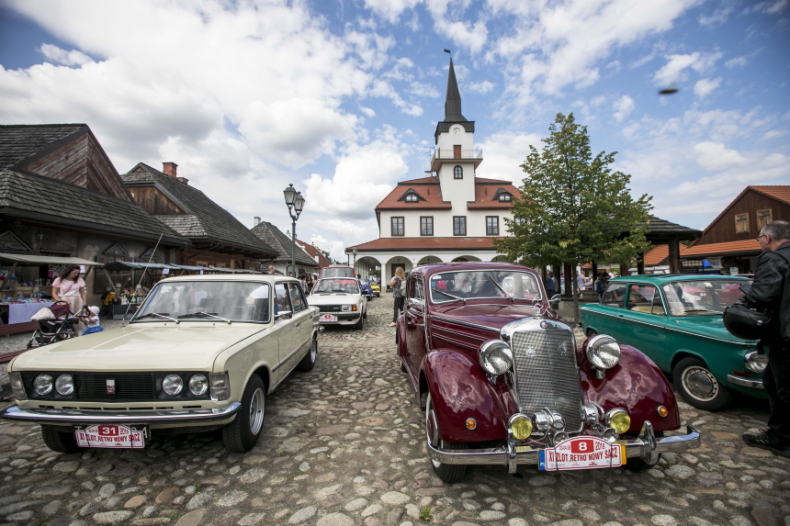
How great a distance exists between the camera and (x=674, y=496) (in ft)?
8.46

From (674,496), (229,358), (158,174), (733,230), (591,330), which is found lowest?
(674,496)

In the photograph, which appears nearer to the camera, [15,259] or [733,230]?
[15,259]

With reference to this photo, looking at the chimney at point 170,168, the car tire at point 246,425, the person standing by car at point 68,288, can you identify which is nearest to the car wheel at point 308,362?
the car tire at point 246,425

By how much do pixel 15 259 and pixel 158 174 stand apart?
45.2ft

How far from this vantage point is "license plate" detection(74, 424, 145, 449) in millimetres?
2699

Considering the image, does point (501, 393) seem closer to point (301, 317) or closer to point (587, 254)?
point (301, 317)

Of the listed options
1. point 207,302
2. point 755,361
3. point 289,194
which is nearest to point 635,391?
point 755,361

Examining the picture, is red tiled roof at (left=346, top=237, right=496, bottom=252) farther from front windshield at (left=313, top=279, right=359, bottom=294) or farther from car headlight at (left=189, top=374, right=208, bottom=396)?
car headlight at (left=189, top=374, right=208, bottom=396)

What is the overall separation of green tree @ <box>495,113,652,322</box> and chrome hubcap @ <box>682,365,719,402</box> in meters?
5.58

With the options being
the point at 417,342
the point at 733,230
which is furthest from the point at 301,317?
the point at 733,230

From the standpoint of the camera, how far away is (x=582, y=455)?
2342 millimetres

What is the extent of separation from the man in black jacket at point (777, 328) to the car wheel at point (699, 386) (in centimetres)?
75

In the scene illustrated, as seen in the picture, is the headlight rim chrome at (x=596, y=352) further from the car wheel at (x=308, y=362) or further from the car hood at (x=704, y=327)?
the car wheel at (x=308, y=362)

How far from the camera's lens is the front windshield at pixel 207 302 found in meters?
4.01
